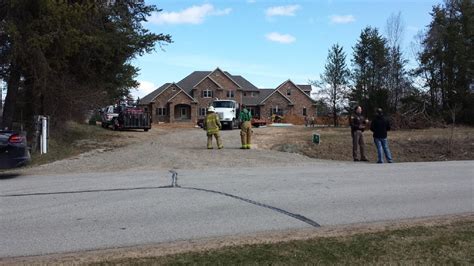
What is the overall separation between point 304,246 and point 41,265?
2.89m

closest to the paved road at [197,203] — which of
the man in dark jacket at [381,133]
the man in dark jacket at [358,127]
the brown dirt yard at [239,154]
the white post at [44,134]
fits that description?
the brown dirt yard at [239,154]

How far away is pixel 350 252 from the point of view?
5785mm

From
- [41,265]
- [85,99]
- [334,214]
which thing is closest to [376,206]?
[334,214]

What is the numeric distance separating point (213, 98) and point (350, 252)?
77.4 metres

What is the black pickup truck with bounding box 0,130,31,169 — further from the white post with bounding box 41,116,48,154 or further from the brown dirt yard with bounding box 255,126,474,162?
the brown dirt yard with bounding box 255,126,474,162

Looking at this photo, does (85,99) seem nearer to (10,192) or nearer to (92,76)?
(92,76)

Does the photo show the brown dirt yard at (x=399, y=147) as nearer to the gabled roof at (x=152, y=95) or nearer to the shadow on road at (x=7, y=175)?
the shadow on road at (x=7, y=175)

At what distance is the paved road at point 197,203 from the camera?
278 inches

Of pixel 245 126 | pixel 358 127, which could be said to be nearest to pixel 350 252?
pixel 358 127

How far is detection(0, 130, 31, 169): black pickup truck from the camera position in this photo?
1330 centimetres

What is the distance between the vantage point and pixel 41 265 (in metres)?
5.49

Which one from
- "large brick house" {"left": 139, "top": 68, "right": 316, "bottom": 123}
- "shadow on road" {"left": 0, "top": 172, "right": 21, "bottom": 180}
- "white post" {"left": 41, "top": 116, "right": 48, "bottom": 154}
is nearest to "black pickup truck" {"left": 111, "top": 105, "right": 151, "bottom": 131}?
"white post" {"left": 41, "top": 116, "right": 48, "bottom": 154}

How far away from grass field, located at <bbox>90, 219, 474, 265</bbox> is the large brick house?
243ft

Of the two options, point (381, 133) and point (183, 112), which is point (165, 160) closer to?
point (381, 133)
